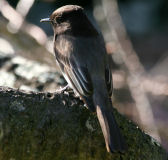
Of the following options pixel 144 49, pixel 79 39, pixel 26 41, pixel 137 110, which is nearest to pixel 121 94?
pixel 137 110

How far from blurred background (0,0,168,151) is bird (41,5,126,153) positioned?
854 millimetres

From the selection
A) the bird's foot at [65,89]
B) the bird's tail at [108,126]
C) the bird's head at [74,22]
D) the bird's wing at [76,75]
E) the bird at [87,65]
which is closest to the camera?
the bird's tail at [108,126]

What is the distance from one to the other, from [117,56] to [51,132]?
4780 millimetres

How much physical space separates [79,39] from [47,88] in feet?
3.25

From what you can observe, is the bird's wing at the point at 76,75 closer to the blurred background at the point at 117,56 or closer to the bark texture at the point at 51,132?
the bark texture at the point at 51,132

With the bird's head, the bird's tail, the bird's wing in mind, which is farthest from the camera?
the bird's head

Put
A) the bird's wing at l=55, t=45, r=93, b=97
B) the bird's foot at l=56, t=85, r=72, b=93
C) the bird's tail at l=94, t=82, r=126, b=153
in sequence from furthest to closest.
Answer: the bird's foot at l=56, t=85, r=72, b=93 → the bird's wing at l=55, t=45, r=93, b=97 → the bird's tail at l=94, t=82, r=126, b=153

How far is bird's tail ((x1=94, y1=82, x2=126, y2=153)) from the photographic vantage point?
3.98m

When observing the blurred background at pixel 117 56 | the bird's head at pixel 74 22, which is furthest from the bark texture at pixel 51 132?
the blurred background at pixel 117 56

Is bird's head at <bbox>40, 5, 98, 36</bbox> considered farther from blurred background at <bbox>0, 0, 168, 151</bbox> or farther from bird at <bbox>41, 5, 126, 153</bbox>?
blurred background at <bbox>0, 0, 168, 151</bbox>

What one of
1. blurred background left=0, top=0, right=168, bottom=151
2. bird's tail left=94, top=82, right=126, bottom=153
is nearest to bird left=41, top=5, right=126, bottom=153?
bird's tail left=94, top=82, right=126, bottom=153

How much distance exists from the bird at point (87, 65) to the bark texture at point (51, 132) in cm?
15

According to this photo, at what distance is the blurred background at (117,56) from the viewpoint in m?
6.34

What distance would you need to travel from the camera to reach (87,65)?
484 centimetres
